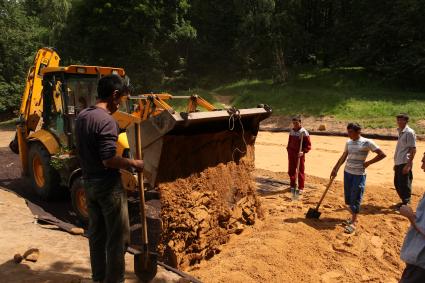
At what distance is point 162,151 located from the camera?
4.96 m

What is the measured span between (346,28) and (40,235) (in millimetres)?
31183

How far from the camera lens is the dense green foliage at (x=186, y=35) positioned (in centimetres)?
2520

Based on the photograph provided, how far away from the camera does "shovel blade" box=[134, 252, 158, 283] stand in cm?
421

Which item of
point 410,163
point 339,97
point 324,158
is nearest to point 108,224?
point 410,163

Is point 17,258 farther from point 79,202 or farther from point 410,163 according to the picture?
point 410,163

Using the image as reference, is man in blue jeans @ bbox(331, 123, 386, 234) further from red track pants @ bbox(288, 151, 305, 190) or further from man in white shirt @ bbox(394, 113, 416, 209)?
red track pants @ bbox(288, 151, 305, 190)

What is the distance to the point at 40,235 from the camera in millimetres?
5785

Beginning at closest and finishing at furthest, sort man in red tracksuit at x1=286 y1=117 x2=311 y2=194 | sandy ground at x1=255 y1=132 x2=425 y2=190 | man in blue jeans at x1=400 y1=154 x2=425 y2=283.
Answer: man in blue jeans at x1=400 y1=154 x2=425 y2=283, man in red tracksuit at x1=286 y1=117 x2=311 y2=194, sandy ground at x1=255 y1=132 x2=425 y2=190

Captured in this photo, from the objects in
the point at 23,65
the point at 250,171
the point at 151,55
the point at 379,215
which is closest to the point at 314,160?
the point at 379,215

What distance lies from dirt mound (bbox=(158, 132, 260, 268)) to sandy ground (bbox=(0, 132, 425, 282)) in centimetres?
22

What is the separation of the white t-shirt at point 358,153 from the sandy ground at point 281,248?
3.13 ft

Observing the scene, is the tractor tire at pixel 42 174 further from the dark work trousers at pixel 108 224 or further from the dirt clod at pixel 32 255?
the dark work trousers at pixel 108 224

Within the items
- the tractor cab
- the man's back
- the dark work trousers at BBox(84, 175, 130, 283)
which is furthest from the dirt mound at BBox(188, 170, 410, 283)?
the tractor cab

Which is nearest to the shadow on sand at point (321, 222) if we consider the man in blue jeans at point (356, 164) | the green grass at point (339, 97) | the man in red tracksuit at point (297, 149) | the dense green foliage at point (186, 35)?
the man in blue jeans at point (356, 164)
